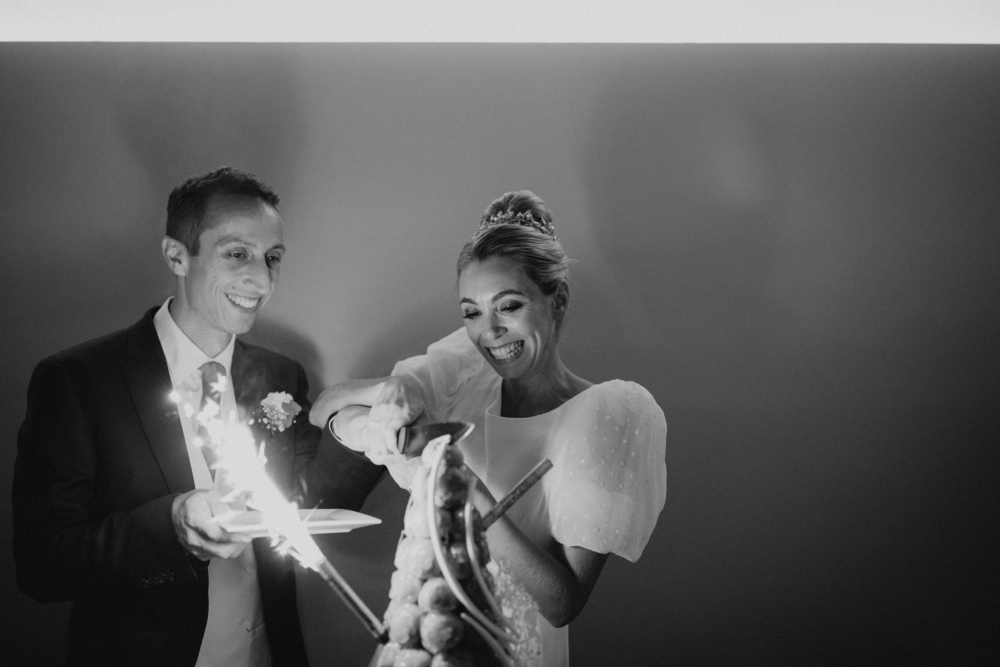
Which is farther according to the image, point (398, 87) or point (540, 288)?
point (398, 87)

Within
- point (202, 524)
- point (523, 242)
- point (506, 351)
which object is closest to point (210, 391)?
point (202, 524)

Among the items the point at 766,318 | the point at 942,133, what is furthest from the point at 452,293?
the point at 942,133

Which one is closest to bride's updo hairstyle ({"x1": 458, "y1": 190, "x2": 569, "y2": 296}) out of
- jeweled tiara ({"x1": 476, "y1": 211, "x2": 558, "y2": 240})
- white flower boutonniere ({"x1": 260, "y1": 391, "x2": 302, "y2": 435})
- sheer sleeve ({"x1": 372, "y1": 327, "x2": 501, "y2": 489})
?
jeweled tiara ({"x1": 476, "y1": 211, "x2": 558, "y2": 240})

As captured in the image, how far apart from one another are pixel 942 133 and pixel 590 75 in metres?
1.14

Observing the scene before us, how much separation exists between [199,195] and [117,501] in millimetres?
873

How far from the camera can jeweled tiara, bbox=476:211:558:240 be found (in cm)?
218

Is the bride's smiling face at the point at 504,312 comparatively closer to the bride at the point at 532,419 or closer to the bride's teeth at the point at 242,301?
the bride at the point at 532,419

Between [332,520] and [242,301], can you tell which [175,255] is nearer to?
[242,301]

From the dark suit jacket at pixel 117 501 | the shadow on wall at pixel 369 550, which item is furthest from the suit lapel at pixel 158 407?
the shadow on wall at pixel 369 550

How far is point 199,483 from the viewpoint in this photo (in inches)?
83.3

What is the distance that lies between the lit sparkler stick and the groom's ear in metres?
0.40

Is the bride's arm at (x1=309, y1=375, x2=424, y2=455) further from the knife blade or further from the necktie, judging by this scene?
the necktie

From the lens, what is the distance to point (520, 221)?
2188 millimetres

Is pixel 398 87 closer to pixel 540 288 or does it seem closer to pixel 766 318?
pixel 540 288
